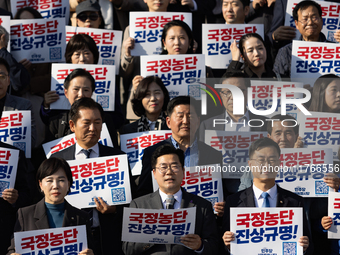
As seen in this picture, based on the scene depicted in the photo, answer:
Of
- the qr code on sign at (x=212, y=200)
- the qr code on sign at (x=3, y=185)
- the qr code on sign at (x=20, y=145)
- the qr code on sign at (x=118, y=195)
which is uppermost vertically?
the qr code on sign at (x=20, y=145)

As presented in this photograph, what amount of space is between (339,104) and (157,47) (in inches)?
116

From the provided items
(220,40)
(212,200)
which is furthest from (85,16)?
(212,200)

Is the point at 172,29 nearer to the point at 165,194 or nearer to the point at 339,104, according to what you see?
the point at 339,104

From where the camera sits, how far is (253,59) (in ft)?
25.2

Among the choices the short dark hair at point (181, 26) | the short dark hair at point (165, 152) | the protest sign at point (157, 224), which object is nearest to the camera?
the protest sign at point (157, 224)

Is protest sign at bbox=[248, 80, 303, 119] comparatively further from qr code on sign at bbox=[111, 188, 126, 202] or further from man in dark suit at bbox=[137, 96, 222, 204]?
qr code on sign at bbox=[111, 188, 126, 202]

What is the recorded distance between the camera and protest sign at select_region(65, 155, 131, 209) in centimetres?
606

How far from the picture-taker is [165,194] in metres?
5.70

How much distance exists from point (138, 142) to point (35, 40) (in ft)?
9.21

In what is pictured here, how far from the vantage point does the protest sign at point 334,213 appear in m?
5.89

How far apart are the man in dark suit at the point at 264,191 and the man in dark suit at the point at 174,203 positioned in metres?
0.22

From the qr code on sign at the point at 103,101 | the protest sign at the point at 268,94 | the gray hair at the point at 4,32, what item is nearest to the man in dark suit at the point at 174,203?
the protest sign at the point at 268,94

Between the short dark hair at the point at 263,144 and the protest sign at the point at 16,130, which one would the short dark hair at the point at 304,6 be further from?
the protest sign at the point at 16,130

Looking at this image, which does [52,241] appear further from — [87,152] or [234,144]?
[234,144]
